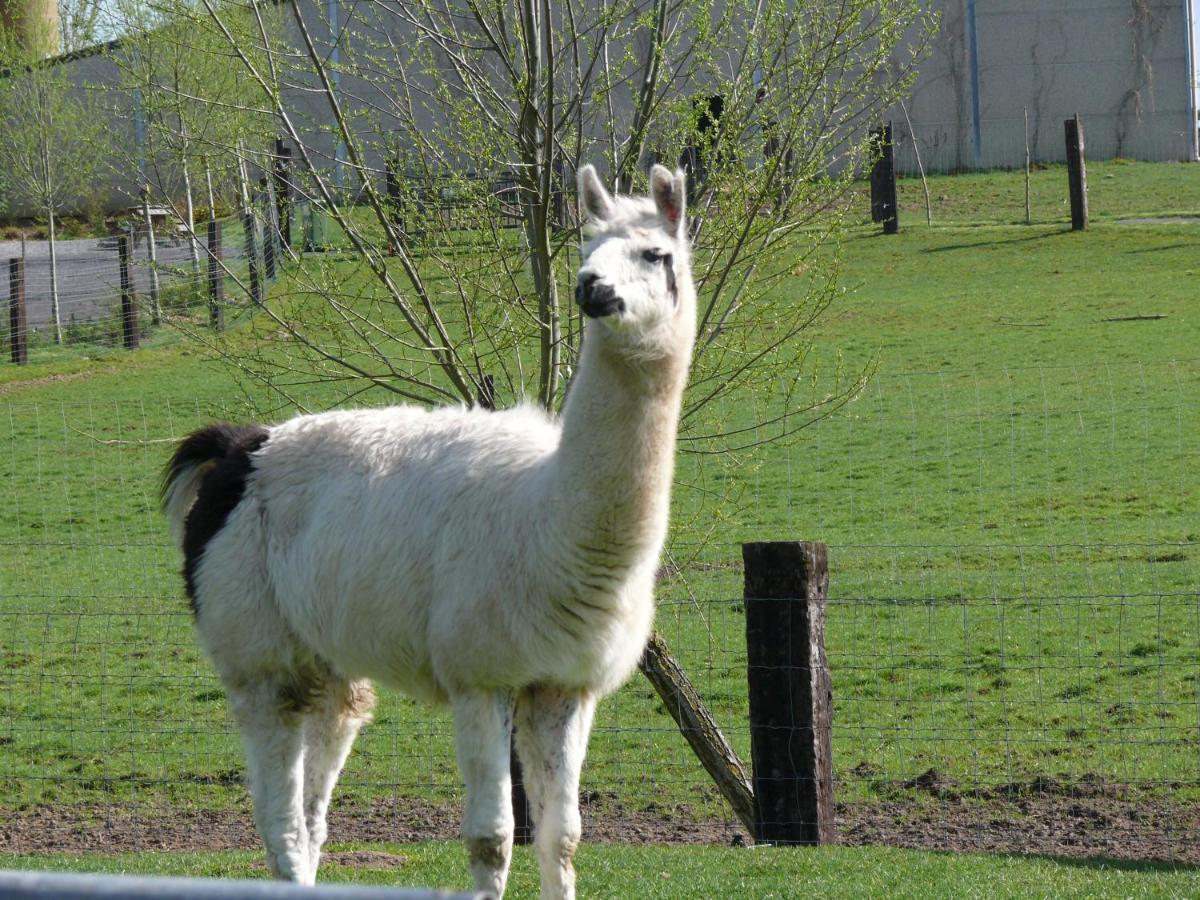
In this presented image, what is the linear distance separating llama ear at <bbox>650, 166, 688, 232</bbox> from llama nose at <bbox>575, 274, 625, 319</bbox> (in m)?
0.73

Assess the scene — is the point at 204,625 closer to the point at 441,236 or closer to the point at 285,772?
the point at 285,772

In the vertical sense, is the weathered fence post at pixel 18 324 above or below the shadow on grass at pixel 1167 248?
below

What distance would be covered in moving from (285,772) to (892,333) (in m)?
20.5

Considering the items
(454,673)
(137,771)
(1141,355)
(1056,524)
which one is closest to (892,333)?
(1141,355)

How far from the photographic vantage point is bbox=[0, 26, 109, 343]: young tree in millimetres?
26766

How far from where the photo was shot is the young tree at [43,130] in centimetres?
2677

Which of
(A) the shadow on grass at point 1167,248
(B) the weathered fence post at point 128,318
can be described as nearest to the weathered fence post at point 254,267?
(B) the weathered fence post at point 128,318

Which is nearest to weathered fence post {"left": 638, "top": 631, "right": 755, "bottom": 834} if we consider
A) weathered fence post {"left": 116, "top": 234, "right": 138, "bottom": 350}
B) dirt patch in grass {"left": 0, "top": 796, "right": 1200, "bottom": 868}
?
dirt patch in grass {"left": 0, "top": 796, "right": 1200, "bottom": 868}

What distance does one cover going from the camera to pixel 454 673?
5.04 metres

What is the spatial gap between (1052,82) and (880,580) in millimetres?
32070

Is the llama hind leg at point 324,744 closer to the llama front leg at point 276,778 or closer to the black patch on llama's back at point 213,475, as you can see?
the llama front leg at point 276,778

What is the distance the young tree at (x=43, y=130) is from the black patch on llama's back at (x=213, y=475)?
70.1 ft

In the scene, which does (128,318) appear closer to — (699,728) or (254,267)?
(254,267)

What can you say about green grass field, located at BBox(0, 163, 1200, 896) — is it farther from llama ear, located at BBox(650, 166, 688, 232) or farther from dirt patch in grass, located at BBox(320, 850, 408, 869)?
llama ear, located at BBox(650, 166, 688, 232)
